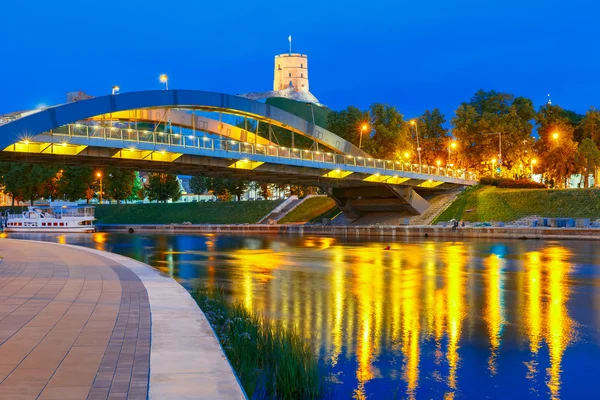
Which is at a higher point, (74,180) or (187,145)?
(74,180)

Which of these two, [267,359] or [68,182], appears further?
[68,182]

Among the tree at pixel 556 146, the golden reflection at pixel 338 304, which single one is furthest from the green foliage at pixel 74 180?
the golden reflection at pixel 338 304

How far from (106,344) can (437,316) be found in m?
10.2

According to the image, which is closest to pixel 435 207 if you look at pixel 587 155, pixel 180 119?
pixel 587 155

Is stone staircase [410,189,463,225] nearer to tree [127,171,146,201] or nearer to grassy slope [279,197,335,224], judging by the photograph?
grassy slope [279,197,335,224]

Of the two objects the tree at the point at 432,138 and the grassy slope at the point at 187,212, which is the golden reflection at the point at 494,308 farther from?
the tree at the point at 432,138

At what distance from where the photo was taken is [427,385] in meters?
10.8

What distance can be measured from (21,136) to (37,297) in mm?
22515

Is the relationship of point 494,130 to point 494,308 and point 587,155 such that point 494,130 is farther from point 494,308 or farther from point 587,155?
point 494,308

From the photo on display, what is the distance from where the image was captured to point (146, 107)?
4203cm

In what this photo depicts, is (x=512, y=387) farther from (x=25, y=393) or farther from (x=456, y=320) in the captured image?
(x=25, y=393)

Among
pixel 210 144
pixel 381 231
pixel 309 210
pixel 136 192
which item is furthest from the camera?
pixel 136 192

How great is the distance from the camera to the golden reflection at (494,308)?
13469 millimetres

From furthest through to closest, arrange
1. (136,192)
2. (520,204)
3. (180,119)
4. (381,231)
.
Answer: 1. (136,192)
2. (520,204)
3. (381,231)
4. (180,119)
